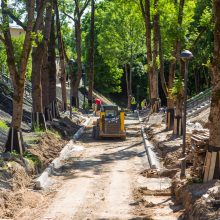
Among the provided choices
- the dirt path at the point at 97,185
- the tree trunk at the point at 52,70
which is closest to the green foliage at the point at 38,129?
the dirt path at the point at 97,185

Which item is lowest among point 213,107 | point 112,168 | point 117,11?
point 112,168

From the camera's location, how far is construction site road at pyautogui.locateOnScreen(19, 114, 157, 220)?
37.0ft

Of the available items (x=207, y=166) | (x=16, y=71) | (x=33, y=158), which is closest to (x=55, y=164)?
(x=33, y=158)

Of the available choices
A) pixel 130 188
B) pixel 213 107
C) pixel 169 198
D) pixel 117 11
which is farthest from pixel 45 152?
pixel 117 11

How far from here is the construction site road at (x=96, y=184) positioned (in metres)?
11.3

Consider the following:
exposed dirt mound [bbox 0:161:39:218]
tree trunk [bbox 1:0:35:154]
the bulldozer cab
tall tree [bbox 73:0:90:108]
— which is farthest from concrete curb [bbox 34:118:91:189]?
tall tree [bbox 73:0:90:108]

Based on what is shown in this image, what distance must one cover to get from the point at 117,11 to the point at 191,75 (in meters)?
13.7

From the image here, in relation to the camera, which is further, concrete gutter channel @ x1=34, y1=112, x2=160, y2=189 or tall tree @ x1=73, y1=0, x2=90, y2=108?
tall tree @ x1=73, y1=0, x2=90, y2=108

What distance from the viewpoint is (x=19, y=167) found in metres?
14.5

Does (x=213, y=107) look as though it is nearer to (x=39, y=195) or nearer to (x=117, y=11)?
(x=39, y=195)

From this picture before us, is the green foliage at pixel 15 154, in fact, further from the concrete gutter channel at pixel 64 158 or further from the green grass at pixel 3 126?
the green grass at pixel 3 126

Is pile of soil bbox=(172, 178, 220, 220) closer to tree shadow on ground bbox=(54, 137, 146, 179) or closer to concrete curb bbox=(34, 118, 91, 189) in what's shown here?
concrete curb bbox=(34, 118, 91, 189)

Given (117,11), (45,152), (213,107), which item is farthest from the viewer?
(117,11)

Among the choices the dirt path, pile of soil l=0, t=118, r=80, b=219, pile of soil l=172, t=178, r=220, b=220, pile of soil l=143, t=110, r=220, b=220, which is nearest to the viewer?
pile of soil l=172, t=178, r=220, b=220
